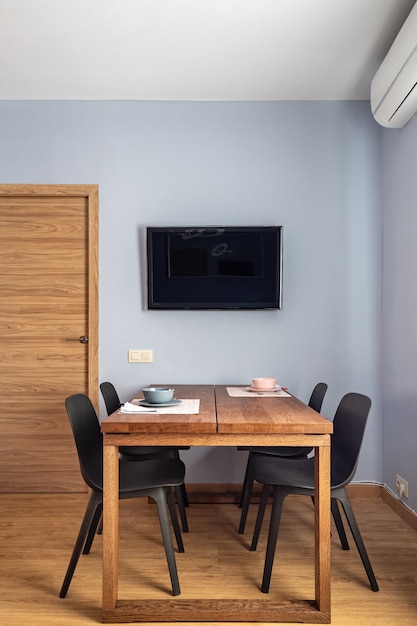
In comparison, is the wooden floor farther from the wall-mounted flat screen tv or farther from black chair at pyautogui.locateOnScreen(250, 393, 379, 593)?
the wall-mounted flat screen tv

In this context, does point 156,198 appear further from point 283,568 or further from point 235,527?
point 283,568

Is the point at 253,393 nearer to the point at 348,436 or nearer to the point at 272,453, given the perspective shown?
the point at 272,453

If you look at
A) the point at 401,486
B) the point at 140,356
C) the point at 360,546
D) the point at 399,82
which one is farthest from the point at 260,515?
the point at 399,82

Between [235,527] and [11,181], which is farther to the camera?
[11,181]

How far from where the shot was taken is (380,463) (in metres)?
3.35

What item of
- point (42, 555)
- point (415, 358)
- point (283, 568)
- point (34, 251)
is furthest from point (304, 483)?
point (34, 251)

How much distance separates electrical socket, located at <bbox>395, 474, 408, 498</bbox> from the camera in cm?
292

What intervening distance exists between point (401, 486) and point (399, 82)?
2162 mm

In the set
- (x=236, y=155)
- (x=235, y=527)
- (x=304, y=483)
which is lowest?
(x=235, y=527)

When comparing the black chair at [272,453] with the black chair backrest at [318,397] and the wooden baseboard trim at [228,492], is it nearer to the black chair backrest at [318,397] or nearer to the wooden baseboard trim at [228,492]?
the black chair backrest at [318,397]

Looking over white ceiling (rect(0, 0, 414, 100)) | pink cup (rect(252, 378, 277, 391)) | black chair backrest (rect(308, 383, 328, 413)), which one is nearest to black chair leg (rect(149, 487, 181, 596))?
pink cup (rect(252, 378, 277, 391))

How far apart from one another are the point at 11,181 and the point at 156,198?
3.13 ft

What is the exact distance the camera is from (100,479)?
7.04 ft

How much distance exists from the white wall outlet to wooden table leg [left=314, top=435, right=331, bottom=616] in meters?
1.64
